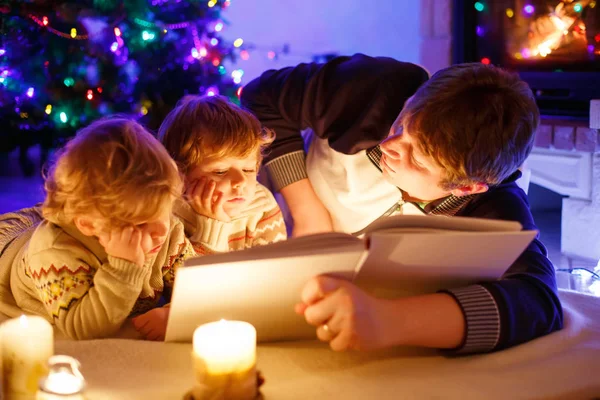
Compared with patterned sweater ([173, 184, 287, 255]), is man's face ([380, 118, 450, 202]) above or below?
above

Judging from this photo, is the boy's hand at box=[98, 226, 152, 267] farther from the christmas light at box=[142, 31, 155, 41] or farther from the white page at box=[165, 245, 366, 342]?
the christmas light at box=[142, 31, 155, 41]

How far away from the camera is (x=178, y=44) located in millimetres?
2834

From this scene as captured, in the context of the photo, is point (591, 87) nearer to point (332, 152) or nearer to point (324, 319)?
point (332, 152)

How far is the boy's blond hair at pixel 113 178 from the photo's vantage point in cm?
99

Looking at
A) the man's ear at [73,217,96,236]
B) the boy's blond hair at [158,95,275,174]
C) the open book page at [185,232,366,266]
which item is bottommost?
the man's ear at [73,217,96,236]

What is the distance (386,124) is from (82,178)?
72 cm

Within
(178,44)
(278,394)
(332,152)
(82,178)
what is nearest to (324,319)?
(278,394)

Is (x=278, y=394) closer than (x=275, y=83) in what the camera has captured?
Yes

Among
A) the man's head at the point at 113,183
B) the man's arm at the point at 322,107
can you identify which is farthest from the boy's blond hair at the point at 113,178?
the man's arm at the point at 322,107

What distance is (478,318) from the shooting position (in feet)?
2.96

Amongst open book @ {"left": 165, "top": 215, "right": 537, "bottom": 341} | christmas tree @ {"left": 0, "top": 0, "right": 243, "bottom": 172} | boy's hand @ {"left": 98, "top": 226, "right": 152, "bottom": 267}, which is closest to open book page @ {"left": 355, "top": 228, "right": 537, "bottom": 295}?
open book @ {"left": 165, "top": 215, "right": 537, "bottom": 341}

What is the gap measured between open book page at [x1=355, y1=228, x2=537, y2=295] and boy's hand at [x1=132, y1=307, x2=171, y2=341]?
328mm

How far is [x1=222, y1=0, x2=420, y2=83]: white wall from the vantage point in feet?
12.3

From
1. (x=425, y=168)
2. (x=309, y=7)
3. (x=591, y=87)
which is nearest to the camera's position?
(x=425, y=168)
